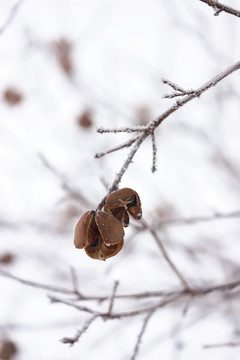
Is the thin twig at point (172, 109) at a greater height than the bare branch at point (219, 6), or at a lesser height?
lesser

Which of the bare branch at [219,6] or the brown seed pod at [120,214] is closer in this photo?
the bare branch at [219,6]

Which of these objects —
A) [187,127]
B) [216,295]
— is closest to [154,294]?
[216,295]

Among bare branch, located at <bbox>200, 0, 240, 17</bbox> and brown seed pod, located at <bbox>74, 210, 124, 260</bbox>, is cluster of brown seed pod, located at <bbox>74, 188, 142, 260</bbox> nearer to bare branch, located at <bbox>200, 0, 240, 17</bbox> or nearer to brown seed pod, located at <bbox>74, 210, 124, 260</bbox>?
brown seed pod, located at <bbox>74, 210, 124, 260</bbox>

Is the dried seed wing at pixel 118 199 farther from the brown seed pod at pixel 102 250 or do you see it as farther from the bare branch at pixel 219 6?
the bare branch at pixel 219 6

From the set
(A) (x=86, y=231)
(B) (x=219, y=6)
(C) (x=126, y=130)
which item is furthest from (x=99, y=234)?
(B) (x=219, y=6)

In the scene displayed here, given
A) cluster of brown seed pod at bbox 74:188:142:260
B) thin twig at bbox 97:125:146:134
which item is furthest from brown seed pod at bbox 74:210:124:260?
thin twig at bbox 97:125:146:134

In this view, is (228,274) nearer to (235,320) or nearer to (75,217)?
(235,320)

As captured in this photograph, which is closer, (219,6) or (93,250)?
Result: (219,6)

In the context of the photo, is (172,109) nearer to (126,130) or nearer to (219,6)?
(126,130)

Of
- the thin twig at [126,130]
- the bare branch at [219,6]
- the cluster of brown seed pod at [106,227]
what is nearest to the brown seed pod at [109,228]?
the cluster of brown seed pod at [106,227]
